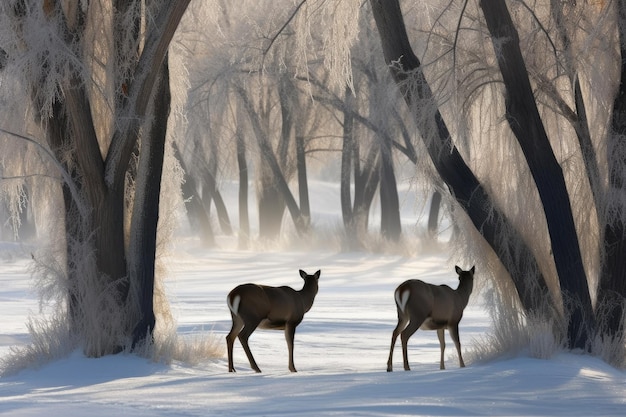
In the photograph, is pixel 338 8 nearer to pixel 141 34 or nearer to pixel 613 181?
pixel 141 34

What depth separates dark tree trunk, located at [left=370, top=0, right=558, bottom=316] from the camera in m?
11.0

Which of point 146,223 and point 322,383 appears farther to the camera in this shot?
point 146,223

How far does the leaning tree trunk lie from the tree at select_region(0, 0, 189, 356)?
2969mm

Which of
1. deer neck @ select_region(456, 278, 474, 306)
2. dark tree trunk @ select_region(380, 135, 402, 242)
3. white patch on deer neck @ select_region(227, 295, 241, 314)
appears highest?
dark tree trunk @ select_region(380, 135, 402, 242)

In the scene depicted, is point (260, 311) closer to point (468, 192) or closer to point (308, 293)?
point (308, 293)

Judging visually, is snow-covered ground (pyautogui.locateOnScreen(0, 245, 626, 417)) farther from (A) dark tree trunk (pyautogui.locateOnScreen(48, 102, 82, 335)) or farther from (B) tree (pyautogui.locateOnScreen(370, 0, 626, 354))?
(B) tree (pyautogui.locateOnScreen(370, 0, 626, 354))

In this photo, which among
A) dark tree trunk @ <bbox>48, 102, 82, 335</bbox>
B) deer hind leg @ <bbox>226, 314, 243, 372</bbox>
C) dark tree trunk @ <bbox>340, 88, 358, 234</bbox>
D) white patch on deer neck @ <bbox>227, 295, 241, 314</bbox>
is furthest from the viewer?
dark tree trunk @ <bbox>340, 88, 358, 234</bbox>

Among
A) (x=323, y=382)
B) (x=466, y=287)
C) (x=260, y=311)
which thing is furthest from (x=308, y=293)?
(x=323, y=382)

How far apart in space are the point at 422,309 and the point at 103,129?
141 inches

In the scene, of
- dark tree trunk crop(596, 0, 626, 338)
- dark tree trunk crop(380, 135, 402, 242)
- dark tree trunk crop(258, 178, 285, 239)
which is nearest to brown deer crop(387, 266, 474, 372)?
dark tree trunk crop(596, 0, 626, 338)

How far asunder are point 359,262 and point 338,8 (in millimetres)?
17060

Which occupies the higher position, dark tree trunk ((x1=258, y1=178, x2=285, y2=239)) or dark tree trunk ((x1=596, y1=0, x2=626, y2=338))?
dark tree trunk ((x1=258, y1=178, x2=285, y2=239))

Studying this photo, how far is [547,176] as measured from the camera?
10781mm

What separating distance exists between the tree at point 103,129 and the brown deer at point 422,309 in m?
2.51
